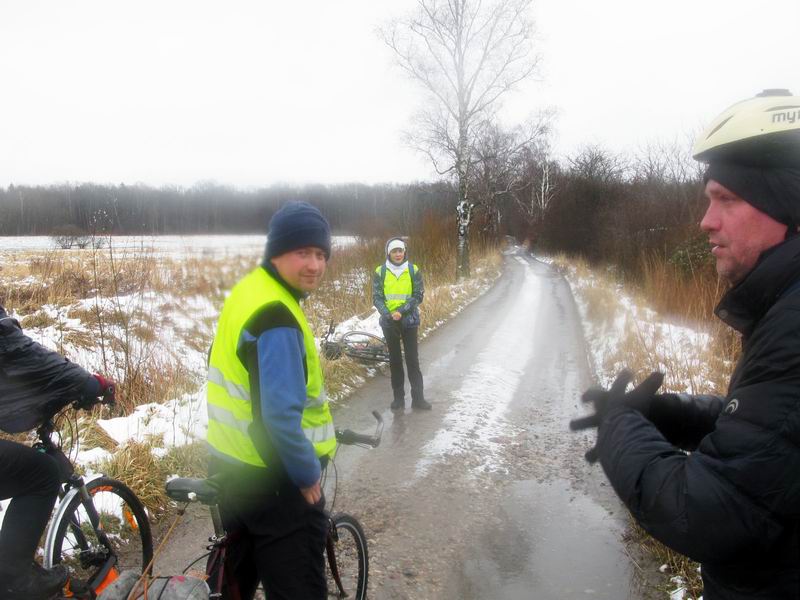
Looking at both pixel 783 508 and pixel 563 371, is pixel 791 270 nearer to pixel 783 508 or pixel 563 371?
pixel 783 508

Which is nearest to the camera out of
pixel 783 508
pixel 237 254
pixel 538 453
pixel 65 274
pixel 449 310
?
pixel 783 508

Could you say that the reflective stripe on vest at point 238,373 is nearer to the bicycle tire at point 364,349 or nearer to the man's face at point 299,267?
the man's face at point 299,267

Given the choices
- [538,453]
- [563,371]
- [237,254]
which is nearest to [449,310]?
[563,371]

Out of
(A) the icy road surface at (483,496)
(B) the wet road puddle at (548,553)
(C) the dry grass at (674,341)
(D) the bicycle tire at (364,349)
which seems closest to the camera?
(B) the wet road puddle at (548,553)

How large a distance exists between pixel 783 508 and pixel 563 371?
7738 mm

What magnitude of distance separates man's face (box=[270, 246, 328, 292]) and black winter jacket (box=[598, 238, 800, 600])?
1218mm

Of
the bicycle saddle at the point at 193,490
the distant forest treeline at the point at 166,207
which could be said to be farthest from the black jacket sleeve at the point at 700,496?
the distant forest treeline at the point at 166,207

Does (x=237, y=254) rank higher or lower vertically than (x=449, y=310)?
higher

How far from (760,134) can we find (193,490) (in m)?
2.06

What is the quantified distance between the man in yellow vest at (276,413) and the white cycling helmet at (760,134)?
133 cm

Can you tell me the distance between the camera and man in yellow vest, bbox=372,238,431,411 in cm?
659

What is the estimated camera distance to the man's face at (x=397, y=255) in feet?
22.2

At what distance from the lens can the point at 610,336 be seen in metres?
10.1

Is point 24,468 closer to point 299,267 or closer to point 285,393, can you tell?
point 285,393
